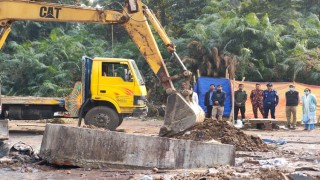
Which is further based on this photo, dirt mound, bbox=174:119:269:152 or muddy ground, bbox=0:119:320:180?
dirt mound, bbox=174:119:269:152

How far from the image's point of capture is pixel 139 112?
15.6m

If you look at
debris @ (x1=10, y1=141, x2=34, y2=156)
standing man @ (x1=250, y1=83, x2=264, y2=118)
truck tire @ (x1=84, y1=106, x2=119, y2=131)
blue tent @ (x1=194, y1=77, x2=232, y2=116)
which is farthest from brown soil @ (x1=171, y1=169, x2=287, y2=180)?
blue tent @ (x1=194, y1=77, x2=232, y2=116)

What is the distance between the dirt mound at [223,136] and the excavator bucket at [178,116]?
1.52ft

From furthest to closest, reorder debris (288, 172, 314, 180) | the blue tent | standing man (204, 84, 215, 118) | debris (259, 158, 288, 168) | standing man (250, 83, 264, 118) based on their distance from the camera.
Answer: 1. the blue tent
2. standing man (250, 83, 264, 118)
3. standing man (204, 84, 215, 118)
4. debris (259, 158, 288, 168)
5. debris (288, 172, 314, 180)

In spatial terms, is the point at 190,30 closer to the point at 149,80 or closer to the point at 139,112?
the point at 149,80

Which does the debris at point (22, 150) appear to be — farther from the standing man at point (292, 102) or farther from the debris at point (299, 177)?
the standing man at point (292, 102)

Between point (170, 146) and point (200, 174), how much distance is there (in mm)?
1157

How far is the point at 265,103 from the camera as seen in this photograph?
19062 millimetres

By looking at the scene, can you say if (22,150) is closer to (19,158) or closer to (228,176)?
(19,158)

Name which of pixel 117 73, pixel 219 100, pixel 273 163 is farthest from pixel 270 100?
pixel 273 163

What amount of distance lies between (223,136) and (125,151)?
3.30 m

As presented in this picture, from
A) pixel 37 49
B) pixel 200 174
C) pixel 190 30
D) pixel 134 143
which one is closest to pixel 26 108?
pixel 134 143

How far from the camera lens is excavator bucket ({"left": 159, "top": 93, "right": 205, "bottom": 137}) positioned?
1119cm

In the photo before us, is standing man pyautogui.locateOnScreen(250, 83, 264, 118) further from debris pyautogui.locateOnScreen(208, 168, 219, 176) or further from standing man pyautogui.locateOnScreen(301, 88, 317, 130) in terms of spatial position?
debris pyautogui.locateOnScreen(208, 168, 219, 176)
